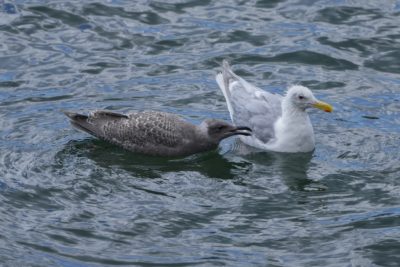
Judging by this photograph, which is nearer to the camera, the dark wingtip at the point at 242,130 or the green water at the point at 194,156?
the green water at the point at 194,156

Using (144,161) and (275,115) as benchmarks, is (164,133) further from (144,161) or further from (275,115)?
(275,115)

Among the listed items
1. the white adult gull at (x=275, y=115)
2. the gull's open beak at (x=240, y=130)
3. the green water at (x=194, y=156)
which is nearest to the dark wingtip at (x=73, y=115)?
the green water at (x=194, y=156)

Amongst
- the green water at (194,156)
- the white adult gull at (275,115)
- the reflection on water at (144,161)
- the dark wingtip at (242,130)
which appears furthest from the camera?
the white adult gull at (275,115)

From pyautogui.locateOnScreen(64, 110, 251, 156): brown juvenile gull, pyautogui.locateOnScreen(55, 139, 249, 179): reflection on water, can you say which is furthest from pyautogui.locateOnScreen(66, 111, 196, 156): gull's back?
pyautogui.locateOnScreen(55, 139, 249, 179): reflection on water

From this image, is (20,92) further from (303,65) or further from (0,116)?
(303,65)

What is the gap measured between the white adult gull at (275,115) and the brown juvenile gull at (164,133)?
17.2 inches

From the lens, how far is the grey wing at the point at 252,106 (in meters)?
13.9

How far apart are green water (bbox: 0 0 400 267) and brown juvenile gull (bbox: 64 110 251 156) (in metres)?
0.17

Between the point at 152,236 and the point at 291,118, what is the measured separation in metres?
3.35

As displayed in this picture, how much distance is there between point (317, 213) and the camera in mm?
11703

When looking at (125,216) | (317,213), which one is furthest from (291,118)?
(125,216)

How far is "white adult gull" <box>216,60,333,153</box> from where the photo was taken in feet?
44.5

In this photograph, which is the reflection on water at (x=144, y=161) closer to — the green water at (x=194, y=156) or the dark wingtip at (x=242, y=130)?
the green water at (x=194, y=156)

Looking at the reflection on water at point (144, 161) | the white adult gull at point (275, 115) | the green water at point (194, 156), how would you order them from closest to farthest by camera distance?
the green water at point (194, 156)
the reflection on water at point (144, 161)
the white adult gull at point (275, 115)
